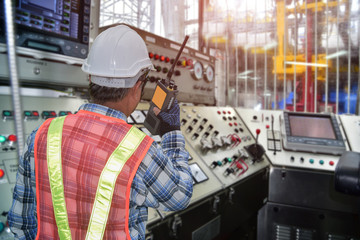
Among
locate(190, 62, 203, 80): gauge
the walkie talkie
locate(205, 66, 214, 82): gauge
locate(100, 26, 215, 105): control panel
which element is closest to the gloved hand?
the walkie talkie

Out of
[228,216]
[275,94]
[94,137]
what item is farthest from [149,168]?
[275,94]

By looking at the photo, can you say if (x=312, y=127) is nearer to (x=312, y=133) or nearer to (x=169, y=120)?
(x=312, y=133)

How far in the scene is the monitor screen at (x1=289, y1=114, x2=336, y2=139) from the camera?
242 centimetres

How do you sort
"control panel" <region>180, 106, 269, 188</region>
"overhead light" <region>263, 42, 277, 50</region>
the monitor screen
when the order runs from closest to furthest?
"control panel" <region>180, 106, 269, 188</region> → the monitor screen → "overhead light" <region>263, 42, 277, 50</region>

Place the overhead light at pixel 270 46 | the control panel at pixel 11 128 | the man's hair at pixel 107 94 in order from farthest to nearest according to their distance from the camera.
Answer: the overhead light at pixel 270 46 → the control panel at pixel 11 128 → the man's hair at pixel 107 94

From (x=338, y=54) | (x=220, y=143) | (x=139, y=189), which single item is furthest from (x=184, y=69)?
(x=338, y=54)

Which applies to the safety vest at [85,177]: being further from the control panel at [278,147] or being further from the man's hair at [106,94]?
the control panel at [278,147]

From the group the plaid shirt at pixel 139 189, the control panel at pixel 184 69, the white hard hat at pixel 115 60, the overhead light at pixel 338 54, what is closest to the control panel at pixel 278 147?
the control panel at pixel 184 69

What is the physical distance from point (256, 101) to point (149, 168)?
3.30 metres

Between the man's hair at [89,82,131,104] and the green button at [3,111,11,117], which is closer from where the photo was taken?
the man's hair at [89,82,131,104]

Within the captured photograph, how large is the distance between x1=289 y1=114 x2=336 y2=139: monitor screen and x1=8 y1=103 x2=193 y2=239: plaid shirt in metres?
1.98

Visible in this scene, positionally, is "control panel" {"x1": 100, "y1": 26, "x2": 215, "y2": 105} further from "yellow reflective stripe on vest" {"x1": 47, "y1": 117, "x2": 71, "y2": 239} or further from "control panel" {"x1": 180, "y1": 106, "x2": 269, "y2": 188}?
"yellow reflective stripe on vest" {"x1": 47, "y1": 117, "x2": 71, "y2": 239}

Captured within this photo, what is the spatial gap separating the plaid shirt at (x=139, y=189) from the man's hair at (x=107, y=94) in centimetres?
3

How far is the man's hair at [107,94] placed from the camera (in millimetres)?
737
